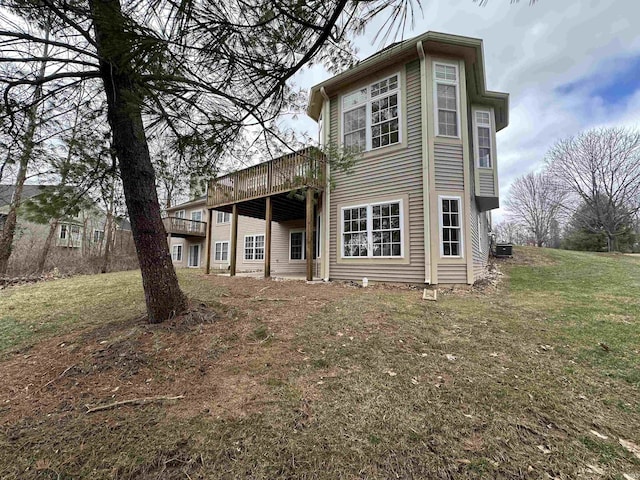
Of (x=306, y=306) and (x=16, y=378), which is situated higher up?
(x=306, y=306)

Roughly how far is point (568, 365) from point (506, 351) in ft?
1.78

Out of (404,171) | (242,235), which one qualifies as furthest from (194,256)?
(404,171)

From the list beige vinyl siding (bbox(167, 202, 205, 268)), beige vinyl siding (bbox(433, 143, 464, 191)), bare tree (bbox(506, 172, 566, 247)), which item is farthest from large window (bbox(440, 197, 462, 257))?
bare tree (bbox(506, 172, 566, 247))

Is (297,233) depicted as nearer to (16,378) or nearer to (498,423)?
(16,378)

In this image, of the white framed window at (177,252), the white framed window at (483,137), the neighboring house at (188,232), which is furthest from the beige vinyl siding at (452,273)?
the white framed window at (177,252)

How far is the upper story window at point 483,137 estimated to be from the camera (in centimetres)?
873

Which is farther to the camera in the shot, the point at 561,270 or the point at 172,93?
the point at 561,270

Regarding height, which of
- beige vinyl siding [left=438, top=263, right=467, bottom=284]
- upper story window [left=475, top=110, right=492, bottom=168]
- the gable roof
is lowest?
beige vinyl siding [left=438, top=263, right=467, bottom=284]

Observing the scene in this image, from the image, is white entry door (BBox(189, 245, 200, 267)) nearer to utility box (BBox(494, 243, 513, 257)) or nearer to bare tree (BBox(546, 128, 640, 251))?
utility box (BBox(494, 243, 513, 257))

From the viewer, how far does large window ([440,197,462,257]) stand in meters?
6.92

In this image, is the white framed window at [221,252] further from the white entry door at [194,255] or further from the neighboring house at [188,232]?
the white entry door at [194,255]

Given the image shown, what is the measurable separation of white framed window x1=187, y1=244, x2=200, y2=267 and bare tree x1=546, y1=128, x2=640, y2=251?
2666 cm

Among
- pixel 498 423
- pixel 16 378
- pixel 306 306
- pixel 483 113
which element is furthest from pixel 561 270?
pixel 16 378

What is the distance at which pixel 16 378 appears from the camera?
271 cm
